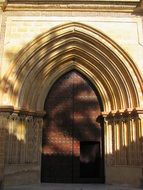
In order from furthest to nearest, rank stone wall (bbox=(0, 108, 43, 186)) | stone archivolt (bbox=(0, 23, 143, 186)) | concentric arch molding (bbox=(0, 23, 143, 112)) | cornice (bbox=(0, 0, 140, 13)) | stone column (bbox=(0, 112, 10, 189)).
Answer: cornice (bbox=(0, 0, 140, 13))
concentric arch molding (bbox=(0, 23, 143, 112))
stone archivolt (bbox=(0, 23, 143, 186))
stone wall (bbox=(0, 108, 43, 186))
stone column (bbox=(0, 112, 10, 189))

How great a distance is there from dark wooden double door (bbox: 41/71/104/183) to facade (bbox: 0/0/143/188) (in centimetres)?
4

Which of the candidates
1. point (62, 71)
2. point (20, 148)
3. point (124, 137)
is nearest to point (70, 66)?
point (62, 71)

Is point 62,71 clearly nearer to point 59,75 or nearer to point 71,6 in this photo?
point 59,75

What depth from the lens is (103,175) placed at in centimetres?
861

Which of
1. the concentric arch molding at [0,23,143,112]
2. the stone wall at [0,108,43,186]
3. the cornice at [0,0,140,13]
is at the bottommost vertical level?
the stone wall at [0,108,43,186]

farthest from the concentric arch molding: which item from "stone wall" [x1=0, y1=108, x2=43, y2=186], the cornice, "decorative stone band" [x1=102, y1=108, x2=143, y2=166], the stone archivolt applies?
the cornice

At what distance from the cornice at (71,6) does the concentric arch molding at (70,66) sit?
22.7 inches

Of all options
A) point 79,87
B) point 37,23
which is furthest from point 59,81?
point 37,23

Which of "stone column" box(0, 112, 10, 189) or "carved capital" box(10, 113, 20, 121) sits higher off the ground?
"carved capital" box(10, 113, 20, 121)

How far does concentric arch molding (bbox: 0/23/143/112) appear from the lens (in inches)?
322

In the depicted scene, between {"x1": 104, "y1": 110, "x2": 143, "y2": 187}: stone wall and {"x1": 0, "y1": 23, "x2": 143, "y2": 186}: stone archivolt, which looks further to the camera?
{"x1": 0, "y1": 23, "x2": 143, "y2": 186}: stone archivolt

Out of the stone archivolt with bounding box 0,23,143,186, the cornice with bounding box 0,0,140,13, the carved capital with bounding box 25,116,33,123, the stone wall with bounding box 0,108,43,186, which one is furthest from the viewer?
the cornice with bounding box 0,0,140,13

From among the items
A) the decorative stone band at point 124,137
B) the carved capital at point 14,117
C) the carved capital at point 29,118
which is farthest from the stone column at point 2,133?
the decorative stone band at point 124,137

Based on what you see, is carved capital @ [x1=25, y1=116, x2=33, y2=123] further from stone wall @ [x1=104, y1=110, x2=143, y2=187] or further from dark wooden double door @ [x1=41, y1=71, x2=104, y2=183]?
stone wall @ [x1=104, y1=110, x2=143, y2=187]
